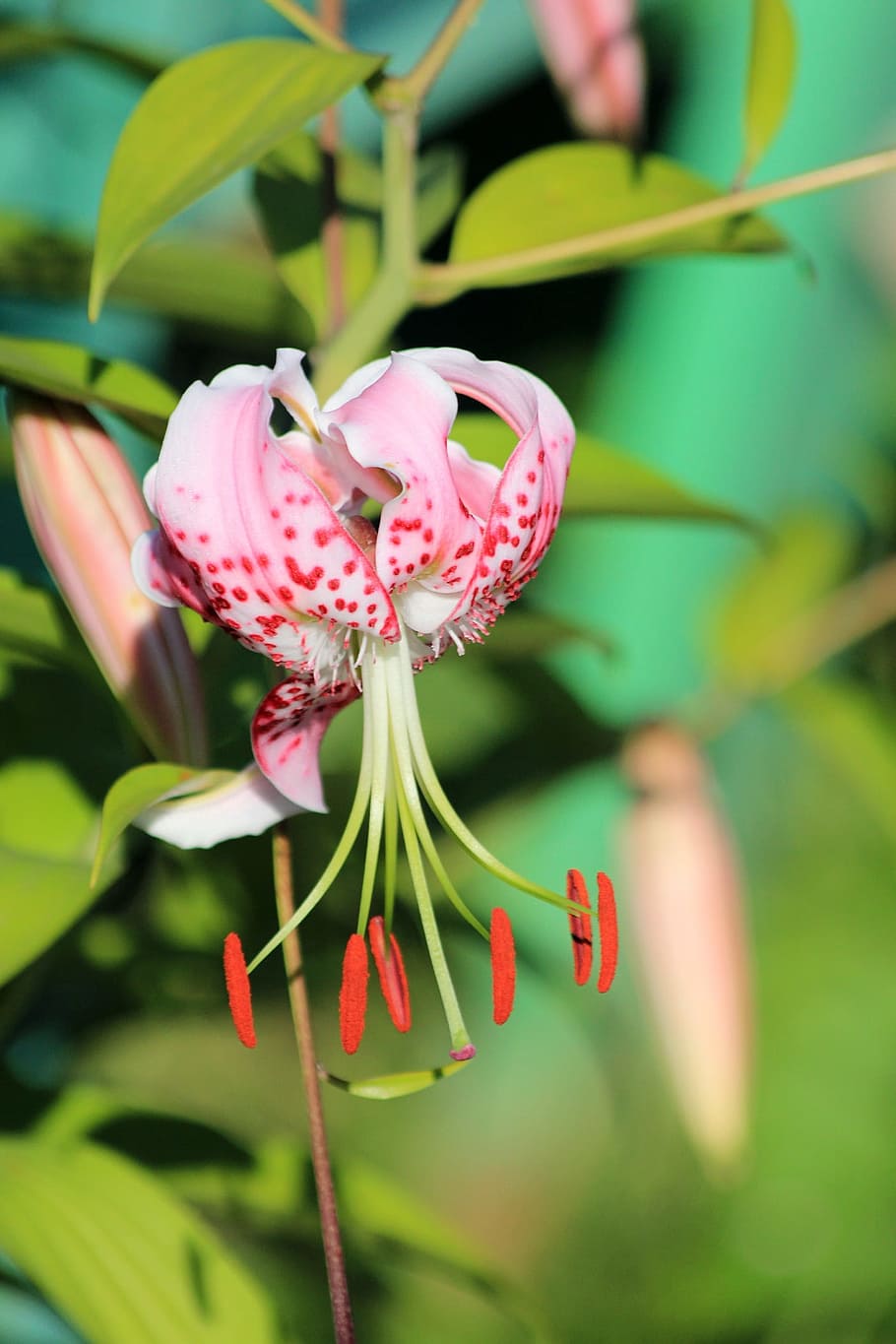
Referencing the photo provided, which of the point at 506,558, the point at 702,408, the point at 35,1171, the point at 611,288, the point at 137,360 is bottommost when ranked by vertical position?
the point at 35,1171

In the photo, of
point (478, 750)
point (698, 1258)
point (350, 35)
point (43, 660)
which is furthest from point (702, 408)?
point (43, 660)

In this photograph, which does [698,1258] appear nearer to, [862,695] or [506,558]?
[862,695]

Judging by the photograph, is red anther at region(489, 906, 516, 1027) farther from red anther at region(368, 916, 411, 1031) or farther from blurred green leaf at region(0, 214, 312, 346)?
blurred green leaf at region(0, 214, 312, 346)

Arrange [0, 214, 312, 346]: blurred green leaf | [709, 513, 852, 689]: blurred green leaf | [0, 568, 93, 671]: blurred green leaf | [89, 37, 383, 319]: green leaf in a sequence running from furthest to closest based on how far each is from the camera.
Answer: [709, 513, 852, 689]: blurred green leaf < [0, 214, 312, 346]: blurred green leaf < [0, 568, 93, 671]: blurred green leaf < [89, 37, 383, 319]: green leaf

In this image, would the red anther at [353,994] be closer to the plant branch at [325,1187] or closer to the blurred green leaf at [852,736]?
the plant branch at [325,1187]

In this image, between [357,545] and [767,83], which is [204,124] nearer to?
[357,545]

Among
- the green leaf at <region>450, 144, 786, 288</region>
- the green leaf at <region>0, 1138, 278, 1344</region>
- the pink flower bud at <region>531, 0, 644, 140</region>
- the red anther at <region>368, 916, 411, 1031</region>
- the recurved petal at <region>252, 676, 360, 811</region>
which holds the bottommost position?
the green leaf at <region>0, 1138, 278, 1344</region>

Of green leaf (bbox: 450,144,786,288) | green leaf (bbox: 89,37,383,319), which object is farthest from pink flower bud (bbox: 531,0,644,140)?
green leaf (bbox: 89,37,383,319)
